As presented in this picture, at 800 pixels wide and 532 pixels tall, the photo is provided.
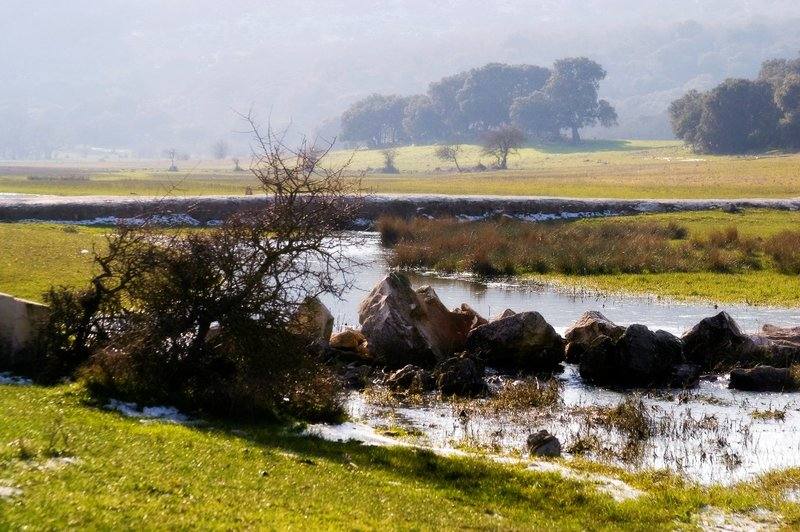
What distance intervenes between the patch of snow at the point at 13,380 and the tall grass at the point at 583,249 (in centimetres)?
3049

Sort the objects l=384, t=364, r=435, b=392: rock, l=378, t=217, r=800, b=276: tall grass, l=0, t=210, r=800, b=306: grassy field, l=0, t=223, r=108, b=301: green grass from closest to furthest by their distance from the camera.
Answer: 1. l=384, t=364, r=435, b=392: rock
2. l=0, t=223, r=108, b=301: green grass
3. l=0, t=210, r=800, b=306: grassy field
4. l=378, t=217, r=800, b=276: tall grass

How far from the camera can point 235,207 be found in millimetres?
70188

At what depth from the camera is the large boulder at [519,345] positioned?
29219 mm

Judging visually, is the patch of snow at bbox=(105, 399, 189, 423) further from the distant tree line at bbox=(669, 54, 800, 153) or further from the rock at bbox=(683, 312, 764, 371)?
the distant tree line at bbox=(669, 54, 800, 153)

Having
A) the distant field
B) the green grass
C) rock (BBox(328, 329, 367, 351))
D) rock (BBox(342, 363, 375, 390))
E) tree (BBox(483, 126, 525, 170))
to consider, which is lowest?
rock (BBox(342, 363, 375, 390))

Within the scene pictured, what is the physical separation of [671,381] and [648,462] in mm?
8417

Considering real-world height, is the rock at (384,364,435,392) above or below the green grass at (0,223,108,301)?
below

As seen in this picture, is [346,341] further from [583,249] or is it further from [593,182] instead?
[593,182]

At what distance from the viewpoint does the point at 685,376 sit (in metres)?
27.6

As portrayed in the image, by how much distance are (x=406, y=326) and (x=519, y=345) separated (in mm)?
3428

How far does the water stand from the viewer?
35.7 meters

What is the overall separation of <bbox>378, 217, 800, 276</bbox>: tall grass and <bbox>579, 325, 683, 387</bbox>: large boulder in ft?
66.7

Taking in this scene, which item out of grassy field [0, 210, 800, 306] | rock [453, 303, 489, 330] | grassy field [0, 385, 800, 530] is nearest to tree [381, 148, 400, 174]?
grassy field [0, 210, 800, 306]

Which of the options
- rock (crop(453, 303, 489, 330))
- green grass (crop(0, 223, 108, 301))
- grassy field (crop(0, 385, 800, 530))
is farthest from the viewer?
green grass (crop(0, 223, 108, 301))
